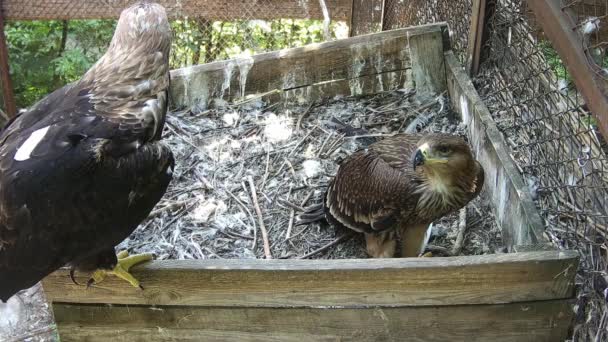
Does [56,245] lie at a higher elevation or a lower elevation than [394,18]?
lower

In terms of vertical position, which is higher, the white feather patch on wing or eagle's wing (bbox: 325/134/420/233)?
eagle's wing (bbox: 325/134/420/233)

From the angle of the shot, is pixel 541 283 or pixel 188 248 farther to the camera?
pixel 188 248

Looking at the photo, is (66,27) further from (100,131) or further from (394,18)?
(100,131)

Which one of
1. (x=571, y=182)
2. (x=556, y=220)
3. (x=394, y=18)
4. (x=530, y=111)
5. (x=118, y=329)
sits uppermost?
(x=394, y=18)

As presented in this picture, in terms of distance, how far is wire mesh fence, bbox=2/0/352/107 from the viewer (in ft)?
18.0

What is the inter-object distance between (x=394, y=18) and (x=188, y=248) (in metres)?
2.98

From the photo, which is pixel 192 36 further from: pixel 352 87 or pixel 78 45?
pixel 352 87

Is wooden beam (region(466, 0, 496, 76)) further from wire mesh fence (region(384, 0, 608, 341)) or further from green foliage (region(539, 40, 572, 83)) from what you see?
green foliage (region(539, 40, 572, 83))

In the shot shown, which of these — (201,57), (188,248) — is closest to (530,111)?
(188,248)

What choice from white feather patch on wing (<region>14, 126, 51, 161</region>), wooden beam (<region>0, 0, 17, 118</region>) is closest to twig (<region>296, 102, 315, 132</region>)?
white feather patch on wing (<region>14, 126, 51, 161</region>)

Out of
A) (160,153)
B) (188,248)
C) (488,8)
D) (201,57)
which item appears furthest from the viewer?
(201,57)

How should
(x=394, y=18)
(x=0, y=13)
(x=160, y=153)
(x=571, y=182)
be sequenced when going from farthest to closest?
(x=394, y=18)
(x=0, y=13)
(x=571, y=182)
(x=160, y=153)

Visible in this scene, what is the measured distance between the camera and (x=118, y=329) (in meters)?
3.07

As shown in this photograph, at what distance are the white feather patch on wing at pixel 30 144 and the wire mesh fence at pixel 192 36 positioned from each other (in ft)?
9.66
